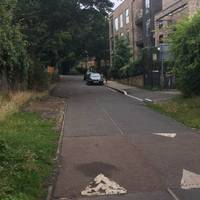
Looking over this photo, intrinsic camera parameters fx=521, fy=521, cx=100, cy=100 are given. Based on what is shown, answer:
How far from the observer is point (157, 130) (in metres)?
15.9

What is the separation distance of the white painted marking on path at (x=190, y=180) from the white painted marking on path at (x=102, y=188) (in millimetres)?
1019

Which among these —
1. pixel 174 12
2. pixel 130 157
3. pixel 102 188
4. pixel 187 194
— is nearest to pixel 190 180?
pixel 187 194

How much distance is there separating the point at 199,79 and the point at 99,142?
1409cm

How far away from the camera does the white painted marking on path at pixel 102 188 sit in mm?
8102

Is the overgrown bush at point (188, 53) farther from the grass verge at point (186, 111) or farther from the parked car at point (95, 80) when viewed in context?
the parked car at point (95, 80)

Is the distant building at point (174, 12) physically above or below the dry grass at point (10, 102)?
above

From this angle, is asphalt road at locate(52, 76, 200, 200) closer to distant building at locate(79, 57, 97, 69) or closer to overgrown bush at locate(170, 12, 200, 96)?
overgrown bush at locate(170, 12, 200, 96)

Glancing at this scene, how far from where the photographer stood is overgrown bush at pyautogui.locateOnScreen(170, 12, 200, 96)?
2378 centimetres

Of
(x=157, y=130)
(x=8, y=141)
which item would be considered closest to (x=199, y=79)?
(x=157, y=130)

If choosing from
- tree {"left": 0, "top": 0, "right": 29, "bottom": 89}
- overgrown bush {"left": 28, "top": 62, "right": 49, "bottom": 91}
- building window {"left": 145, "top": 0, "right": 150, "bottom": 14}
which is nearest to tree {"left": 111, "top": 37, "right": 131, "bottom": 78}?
building window {"left": 145, "top": 0, "right": 150, "bottom": 14}

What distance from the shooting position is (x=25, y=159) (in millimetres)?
10008

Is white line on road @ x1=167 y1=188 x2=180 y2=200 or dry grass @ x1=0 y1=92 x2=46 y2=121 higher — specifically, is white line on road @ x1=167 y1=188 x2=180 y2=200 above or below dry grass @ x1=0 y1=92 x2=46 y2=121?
above

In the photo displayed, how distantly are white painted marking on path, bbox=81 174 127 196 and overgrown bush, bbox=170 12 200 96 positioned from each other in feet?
50.9

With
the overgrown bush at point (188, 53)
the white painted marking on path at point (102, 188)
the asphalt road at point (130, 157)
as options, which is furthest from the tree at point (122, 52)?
the white painted marking on path at point (102, 188)
